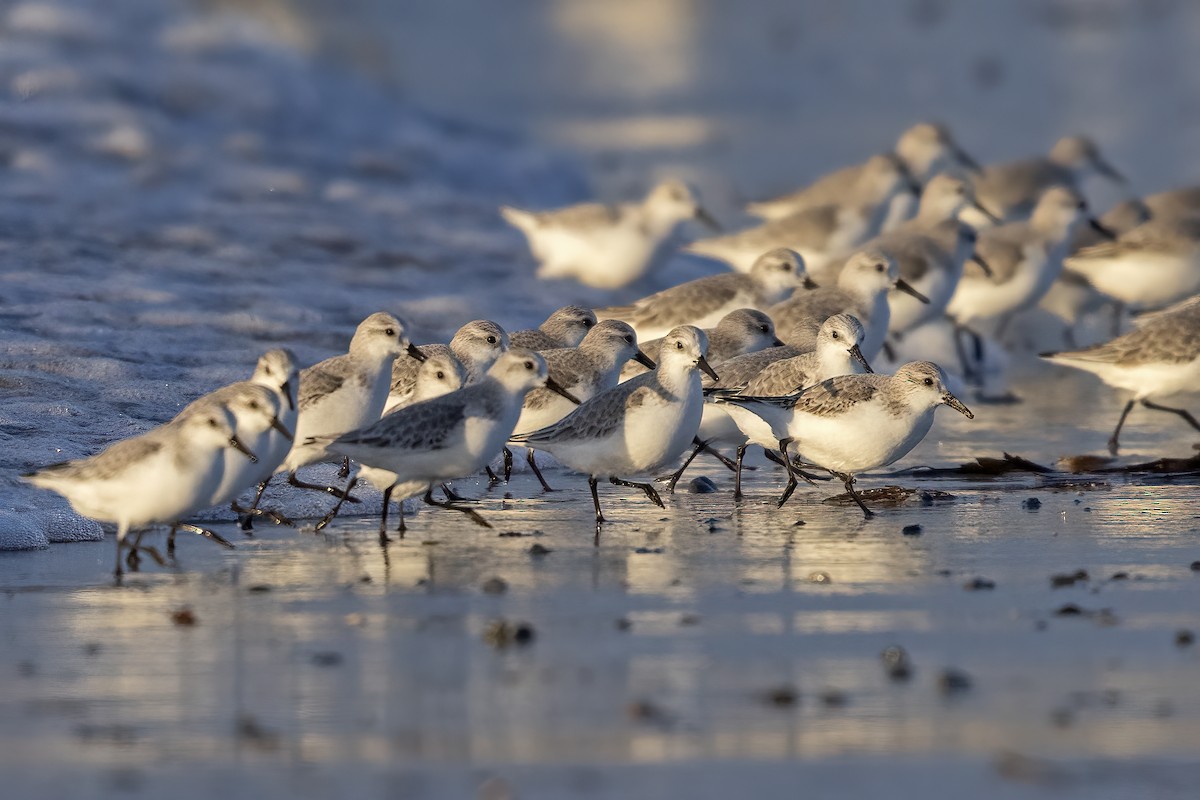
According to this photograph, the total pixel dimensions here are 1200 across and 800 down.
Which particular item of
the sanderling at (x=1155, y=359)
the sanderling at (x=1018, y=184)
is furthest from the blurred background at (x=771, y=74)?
the sanderling at (x=1155, y=359)

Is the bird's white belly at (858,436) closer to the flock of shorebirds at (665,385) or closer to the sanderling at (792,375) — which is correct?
the flock of shorebirds at (665,385)

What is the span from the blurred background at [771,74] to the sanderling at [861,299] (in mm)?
9341

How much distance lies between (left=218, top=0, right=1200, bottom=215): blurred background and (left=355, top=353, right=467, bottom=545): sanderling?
12.5m

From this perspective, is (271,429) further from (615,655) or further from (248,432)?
(615,655)

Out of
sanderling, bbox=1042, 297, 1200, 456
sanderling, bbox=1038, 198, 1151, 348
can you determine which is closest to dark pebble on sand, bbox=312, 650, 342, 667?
sanderling, bbox=1042, 297, 1200, 456

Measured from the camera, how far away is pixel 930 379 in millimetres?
7914

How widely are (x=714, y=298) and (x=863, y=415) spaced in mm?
3895

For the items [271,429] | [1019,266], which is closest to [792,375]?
[271,429]

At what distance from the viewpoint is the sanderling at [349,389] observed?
27.1 feet

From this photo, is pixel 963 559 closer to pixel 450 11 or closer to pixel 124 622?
pixel 124 622

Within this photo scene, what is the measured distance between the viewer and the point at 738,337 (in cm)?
1002

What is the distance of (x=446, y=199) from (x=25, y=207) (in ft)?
16.2

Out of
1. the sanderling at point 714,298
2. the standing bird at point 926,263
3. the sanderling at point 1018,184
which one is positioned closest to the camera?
the sanderling at point 714,298

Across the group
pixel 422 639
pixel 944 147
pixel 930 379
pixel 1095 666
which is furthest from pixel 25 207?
pixel 1095 666
